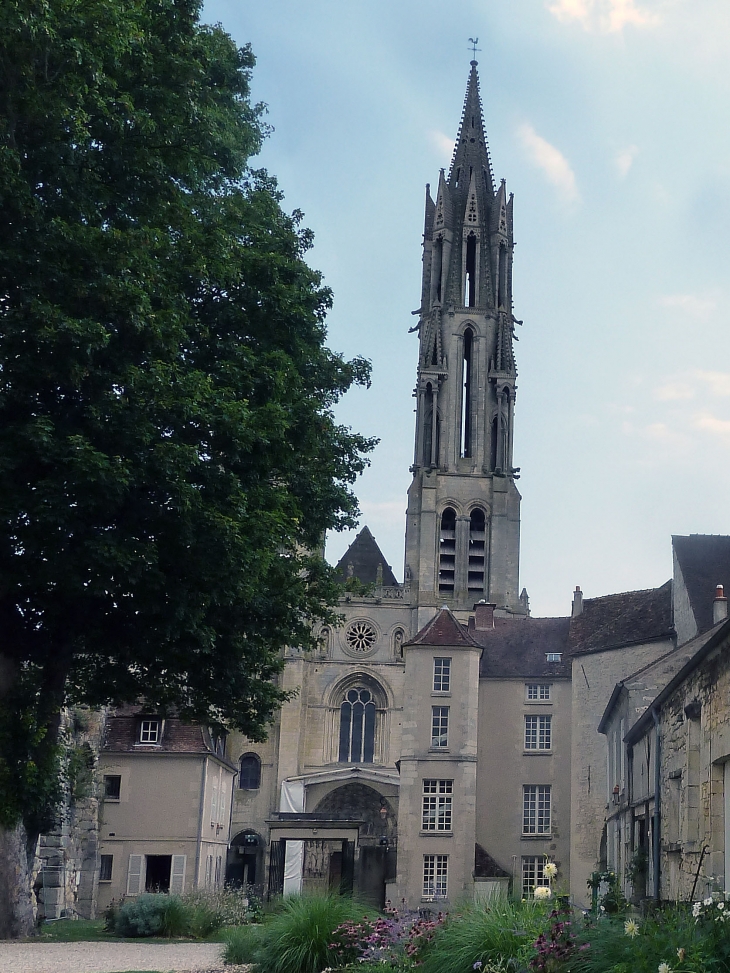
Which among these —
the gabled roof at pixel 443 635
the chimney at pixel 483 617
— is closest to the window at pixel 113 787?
the gabled roof at pixel 443 635

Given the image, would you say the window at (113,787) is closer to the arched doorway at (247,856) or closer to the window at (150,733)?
the window at (150,733)

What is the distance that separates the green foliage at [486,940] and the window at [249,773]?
164 ft

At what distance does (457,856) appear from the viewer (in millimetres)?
37219

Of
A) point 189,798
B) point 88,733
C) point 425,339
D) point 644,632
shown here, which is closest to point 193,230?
point 88,733

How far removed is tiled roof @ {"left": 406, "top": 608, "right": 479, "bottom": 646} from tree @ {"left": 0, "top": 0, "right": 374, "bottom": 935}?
21707mm

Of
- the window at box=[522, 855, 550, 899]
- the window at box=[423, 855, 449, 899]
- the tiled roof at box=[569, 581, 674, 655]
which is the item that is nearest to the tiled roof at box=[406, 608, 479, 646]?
the tiled roof at box=[569, 581, 674, 655]

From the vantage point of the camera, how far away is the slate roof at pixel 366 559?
66250 millimetres

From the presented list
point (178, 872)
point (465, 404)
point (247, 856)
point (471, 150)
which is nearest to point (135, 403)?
point (178, 872)

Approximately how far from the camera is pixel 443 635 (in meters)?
40.3

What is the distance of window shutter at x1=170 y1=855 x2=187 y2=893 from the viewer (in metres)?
33.8

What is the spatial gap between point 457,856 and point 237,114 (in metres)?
25.4

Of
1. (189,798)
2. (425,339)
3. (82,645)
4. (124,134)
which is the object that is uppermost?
(425,339)

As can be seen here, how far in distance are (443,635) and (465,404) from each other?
30.3m

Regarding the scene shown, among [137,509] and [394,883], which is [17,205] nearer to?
[137,509]
